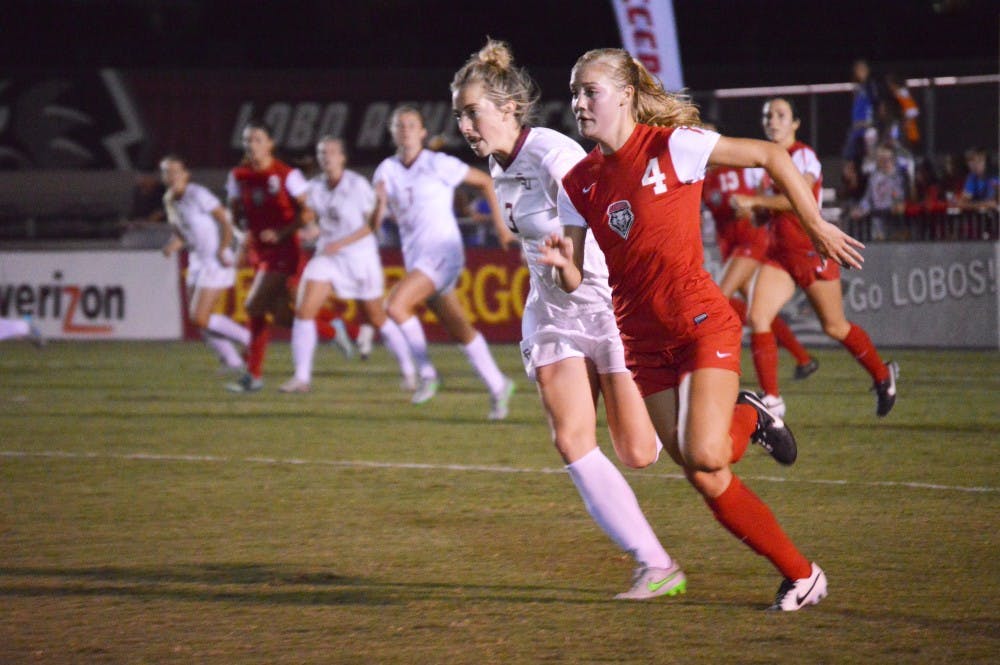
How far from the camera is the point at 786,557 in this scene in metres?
5.41

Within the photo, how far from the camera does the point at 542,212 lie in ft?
21.2

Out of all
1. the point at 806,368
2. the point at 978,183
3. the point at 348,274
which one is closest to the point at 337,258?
the point at 348,274

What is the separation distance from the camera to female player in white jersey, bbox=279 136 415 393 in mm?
13836

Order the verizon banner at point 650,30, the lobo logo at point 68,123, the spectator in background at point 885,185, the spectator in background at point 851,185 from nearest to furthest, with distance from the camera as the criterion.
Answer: the verizon banner at point 650,30
the spectator in background at point 885,185
the spectator in background at point 851,185
the lobo logo at point 68,123

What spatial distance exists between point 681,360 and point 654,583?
0.88 m

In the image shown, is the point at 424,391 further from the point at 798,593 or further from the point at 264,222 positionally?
the point at 798,593

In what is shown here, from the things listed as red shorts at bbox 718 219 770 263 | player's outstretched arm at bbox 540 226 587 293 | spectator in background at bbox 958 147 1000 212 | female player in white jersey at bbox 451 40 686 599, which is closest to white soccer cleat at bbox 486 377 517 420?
red shorts at bbox 718 219 770 263

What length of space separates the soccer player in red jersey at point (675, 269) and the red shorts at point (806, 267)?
5272mm

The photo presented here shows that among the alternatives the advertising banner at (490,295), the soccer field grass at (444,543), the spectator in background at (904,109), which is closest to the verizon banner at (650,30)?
the advertising banner at (490,295)

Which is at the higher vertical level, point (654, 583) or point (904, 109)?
point (904, 109)

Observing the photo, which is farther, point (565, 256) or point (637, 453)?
point (637, 453)

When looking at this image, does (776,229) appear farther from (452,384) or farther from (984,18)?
(984,18)

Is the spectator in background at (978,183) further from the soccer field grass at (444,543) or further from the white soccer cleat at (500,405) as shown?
the white soccer cleat at (500,405)

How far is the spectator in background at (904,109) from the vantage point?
20.4 meters
